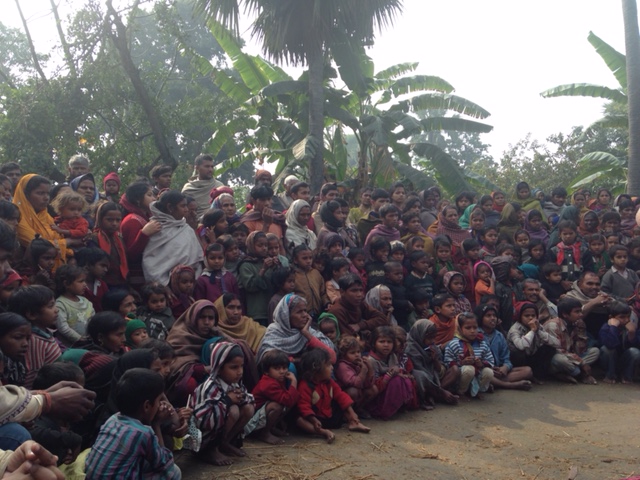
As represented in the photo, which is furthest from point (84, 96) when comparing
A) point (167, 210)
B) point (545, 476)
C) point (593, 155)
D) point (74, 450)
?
point (593, 155)

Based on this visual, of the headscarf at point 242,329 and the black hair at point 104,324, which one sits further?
the headscarf at point 242,329

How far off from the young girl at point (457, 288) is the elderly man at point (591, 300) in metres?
1.59

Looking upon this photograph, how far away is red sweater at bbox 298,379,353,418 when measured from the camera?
5.27 m

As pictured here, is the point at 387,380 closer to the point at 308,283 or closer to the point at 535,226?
the point at 308,283

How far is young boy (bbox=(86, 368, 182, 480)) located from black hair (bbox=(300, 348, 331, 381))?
78.0 inches

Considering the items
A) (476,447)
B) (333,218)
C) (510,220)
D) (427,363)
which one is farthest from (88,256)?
(510,220)

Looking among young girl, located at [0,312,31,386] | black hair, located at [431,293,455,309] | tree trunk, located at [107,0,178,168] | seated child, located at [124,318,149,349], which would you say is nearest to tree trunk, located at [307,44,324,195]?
tree trunk, located at [107,0,178,168]

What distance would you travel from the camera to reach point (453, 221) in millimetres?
8617

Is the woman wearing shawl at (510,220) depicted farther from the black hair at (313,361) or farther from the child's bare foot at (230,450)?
the child's bare foot at (230,450)

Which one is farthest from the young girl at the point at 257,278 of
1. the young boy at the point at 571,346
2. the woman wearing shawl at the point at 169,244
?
the young boy at the point at 571,346

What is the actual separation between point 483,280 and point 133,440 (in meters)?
5.47

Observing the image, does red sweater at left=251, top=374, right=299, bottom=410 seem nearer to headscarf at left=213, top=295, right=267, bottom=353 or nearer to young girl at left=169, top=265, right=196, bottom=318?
headscarf at left=213, top=295, right=267, bottom=353

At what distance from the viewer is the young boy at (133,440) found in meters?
3.30

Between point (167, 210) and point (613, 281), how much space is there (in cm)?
571
